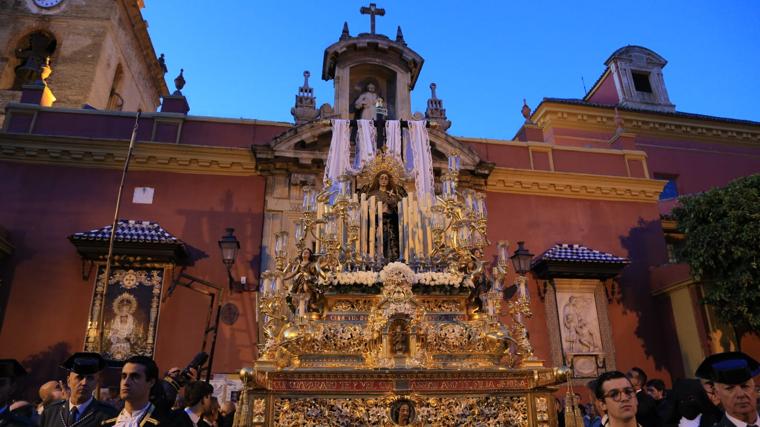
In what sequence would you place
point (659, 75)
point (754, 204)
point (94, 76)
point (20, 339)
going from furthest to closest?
point (659, 75) → point (94, 76) → point (754, 204) → point (20, 339)

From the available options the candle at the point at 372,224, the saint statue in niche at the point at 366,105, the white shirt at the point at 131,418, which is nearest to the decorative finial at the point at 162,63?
the saint statue in niche at the point at 366,105

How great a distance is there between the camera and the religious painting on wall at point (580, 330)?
11.2 metres

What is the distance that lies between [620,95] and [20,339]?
64.2 feet

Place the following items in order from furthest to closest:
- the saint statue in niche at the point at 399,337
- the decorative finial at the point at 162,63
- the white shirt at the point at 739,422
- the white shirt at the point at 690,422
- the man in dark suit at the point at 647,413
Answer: the decorative finial at the point at 162,63, the saint statue in niche at the point at 399,337, the man in dark suit at the point at 647,413, the white shirt at the point at 690,422, the white shirt at the point at 739,422

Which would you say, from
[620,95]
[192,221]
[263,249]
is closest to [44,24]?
[192,221]

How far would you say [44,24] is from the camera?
19.4 m

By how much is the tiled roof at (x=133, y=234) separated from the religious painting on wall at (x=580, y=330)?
27.2 ft

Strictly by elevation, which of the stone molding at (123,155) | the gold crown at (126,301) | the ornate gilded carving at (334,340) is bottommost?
the ornate gilded carving at (334,340)

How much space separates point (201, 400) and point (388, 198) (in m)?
4.77

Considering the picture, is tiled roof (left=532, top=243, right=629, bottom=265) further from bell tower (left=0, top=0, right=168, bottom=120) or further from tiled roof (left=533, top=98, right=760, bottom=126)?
bell tower (left=0, top=0, right=168, bottom=120)

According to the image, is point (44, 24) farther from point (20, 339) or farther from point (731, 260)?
point (731, 260)

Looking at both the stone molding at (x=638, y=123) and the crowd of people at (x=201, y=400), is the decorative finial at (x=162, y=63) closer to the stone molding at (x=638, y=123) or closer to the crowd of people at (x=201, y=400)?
the stone molding at (x=638, y=123)

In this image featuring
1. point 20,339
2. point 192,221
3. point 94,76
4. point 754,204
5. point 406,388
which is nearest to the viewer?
point 406,388

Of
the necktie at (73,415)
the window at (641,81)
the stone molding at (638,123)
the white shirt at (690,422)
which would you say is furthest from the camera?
the window at (641,81)
